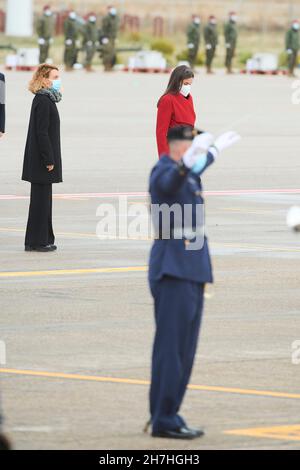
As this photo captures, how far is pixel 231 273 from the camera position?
623 inches

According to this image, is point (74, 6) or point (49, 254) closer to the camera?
point (49, 254)

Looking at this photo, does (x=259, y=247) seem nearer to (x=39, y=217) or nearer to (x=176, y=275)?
(x=39, y=217)

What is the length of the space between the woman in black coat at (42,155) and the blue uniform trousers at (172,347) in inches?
308

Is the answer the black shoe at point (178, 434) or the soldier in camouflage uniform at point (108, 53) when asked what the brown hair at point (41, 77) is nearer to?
the black shoe at point (178, 434)

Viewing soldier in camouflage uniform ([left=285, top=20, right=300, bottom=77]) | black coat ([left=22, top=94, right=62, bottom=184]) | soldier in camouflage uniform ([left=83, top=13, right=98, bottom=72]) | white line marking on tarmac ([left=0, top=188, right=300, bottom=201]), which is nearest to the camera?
black coat ([left=22, top=94, right=62, bottom=184])

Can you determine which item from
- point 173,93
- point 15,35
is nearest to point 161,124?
point 173,93

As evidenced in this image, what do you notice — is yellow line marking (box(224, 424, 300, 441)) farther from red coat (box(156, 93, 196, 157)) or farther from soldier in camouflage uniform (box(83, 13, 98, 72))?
soldier in camouflage uniform (box(83, 13, 98, 72))

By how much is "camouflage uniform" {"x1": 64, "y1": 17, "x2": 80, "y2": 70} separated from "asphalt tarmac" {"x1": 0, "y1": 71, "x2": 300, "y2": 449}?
35.2 m

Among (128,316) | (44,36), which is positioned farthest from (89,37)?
(128,316)

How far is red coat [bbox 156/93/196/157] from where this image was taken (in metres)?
17.7

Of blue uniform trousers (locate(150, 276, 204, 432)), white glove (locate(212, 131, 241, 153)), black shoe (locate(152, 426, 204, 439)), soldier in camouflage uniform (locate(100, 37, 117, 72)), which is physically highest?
white glove (locate(212, 131, 241, 153))

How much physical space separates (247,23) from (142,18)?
22.9 ft

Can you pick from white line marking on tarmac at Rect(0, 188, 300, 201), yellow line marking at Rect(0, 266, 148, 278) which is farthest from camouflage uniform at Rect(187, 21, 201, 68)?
yellow line marking at Rect(0, 266, 148, 278)

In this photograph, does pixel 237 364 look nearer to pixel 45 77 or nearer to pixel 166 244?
pixel 166 244
